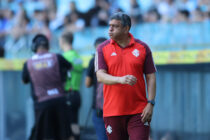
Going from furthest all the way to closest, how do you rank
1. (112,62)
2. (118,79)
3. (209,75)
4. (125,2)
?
1. (125,2)
2. (209,75)
3. (112,62)
4. (118,79)

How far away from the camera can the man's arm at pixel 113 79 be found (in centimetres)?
395

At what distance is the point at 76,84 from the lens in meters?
7.82

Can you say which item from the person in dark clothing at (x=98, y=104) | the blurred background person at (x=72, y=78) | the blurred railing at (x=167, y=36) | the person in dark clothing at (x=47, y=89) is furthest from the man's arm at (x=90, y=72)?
the blurred railing at (x=167, y=36)

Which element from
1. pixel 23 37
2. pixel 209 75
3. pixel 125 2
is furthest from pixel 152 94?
pixel 23 37

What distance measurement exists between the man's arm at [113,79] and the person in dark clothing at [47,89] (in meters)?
2.16

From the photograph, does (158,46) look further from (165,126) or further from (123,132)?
(123,132)

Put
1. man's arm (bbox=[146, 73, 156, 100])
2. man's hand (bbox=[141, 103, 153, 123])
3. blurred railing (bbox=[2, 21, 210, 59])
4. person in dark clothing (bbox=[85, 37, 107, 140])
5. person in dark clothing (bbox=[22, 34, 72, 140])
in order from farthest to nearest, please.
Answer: blurred railing (bbox=[2, 21, 210, 59]) < person in dark clothing (bbox=[22, 34, 72, 140]) < person in dark clothing (bbox=[85, 37, 107, 140]) < man's arm (bbox=[146, 73, 156, 100]) < man's hand (bbox=[141, 103, 153, 123])

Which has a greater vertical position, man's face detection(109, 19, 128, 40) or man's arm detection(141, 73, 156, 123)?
man's face detection(109, 19, 128, 40)

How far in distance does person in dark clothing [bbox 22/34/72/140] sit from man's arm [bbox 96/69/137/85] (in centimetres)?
216

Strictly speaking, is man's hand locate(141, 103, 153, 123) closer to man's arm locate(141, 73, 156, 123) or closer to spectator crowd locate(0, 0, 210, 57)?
man's arm locate(141, 73, 156, 123)

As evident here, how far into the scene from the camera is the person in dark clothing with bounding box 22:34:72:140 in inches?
254

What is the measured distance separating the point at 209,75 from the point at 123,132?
3.27 metres

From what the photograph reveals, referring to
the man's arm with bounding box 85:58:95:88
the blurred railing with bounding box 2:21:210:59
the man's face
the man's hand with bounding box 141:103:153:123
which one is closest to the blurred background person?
the blurred railing with bounding box 2:21:210:59

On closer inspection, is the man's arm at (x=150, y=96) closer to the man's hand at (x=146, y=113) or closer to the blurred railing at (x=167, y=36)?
the man's hand at (x=146, y=113)
